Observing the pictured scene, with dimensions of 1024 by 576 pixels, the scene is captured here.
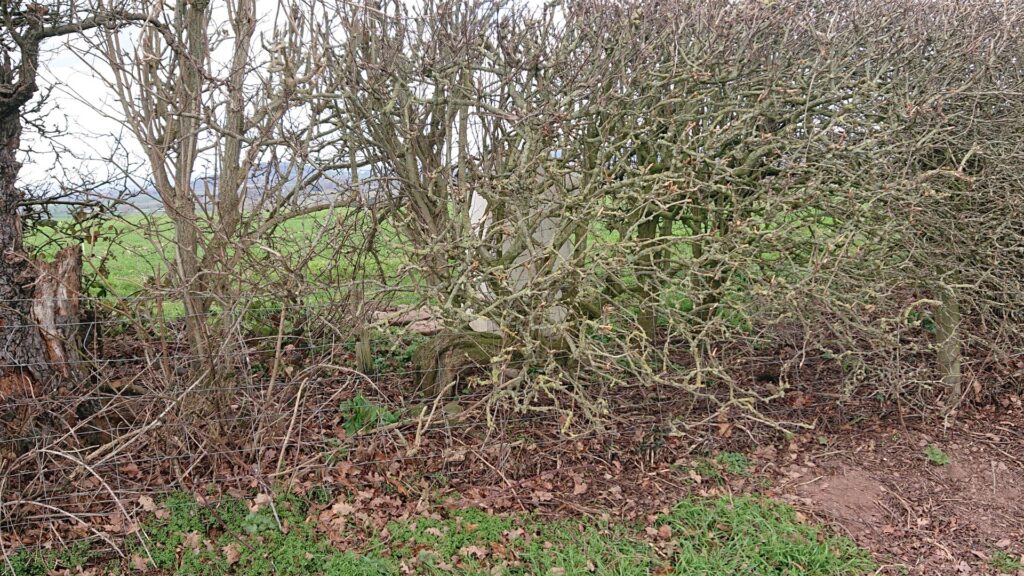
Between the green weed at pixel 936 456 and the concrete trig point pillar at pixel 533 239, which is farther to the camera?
the green weed at pixel 936 456

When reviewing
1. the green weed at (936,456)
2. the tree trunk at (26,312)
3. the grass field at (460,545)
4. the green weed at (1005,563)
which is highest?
the tree trunk at (26,312)

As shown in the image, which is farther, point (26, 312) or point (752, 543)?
point (26, 312)

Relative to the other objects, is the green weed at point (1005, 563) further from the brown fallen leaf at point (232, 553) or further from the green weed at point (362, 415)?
the brown fallen leaf at point (232, 553)

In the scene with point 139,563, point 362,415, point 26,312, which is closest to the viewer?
point 139,563

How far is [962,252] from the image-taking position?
5.84m

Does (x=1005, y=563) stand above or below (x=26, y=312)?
below

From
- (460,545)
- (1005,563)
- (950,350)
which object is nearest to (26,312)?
(460,545)

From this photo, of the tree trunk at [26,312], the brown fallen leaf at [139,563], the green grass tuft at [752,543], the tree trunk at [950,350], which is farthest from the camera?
the tree trunk at [950,350]

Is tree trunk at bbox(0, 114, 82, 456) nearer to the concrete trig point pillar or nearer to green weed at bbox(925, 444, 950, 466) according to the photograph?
the concrete trig point pillar

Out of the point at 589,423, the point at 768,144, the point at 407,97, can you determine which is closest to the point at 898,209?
the point at 768,144

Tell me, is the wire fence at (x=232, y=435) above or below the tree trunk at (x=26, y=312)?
below

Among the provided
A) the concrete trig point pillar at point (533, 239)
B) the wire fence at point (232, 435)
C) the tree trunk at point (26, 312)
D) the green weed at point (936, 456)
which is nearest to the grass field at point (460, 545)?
the wire fence at point (232, 435)

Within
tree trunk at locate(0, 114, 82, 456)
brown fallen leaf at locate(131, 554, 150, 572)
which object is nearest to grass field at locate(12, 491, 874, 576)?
brown fallen leaf at locate(131, 554, 150, 572)

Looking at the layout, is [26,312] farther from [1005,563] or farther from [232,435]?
[1005,563]
